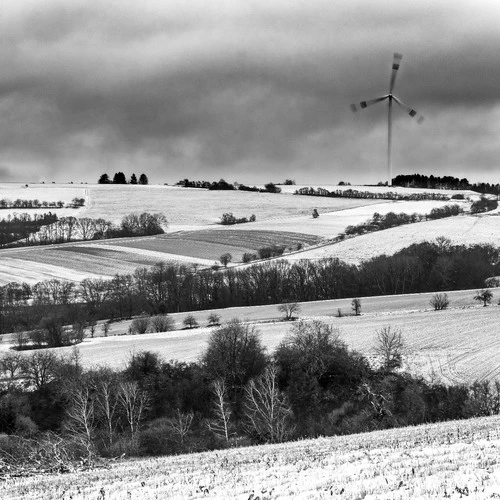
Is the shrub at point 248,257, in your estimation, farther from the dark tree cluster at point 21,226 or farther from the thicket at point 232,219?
the dark tree cluster at point 21,226

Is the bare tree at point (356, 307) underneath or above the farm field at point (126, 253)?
underneath

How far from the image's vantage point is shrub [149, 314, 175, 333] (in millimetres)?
84500

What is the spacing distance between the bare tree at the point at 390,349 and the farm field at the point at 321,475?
36109 mm

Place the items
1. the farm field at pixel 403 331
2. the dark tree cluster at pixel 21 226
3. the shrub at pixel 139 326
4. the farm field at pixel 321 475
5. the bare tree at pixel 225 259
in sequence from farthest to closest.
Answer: the dark tree cluster at pixel 21 226
the bare tree at pixel 225 259
the shrub at pixel 139 326
the farm field at pixel 403 331
the farm field at pixel 321 475

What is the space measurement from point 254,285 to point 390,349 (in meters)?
46.6

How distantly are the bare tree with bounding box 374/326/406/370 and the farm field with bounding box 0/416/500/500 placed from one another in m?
36.1

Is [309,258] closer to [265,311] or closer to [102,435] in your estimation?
[265,311]

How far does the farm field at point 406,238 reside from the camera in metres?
122

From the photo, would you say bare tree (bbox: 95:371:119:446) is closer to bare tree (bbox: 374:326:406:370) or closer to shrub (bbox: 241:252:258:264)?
bare tree (bbox: 374:326:406:370)

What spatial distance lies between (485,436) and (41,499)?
490 inches

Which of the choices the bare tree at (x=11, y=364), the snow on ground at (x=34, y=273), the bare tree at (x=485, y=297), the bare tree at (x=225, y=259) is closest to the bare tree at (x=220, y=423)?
the bare tree at (x=11, y=364)

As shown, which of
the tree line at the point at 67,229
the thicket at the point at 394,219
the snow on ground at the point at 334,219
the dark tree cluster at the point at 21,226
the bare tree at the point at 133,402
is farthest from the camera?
the snow on ground at the point at 334,219

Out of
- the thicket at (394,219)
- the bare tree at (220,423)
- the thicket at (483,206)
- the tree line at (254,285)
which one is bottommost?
the bare tree at (220,423)

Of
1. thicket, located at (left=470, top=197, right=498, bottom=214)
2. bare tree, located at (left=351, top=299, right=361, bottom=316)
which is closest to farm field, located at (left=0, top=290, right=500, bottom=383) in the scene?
bare tree, located at (left=351, top=299, right=361, bottom=316)
